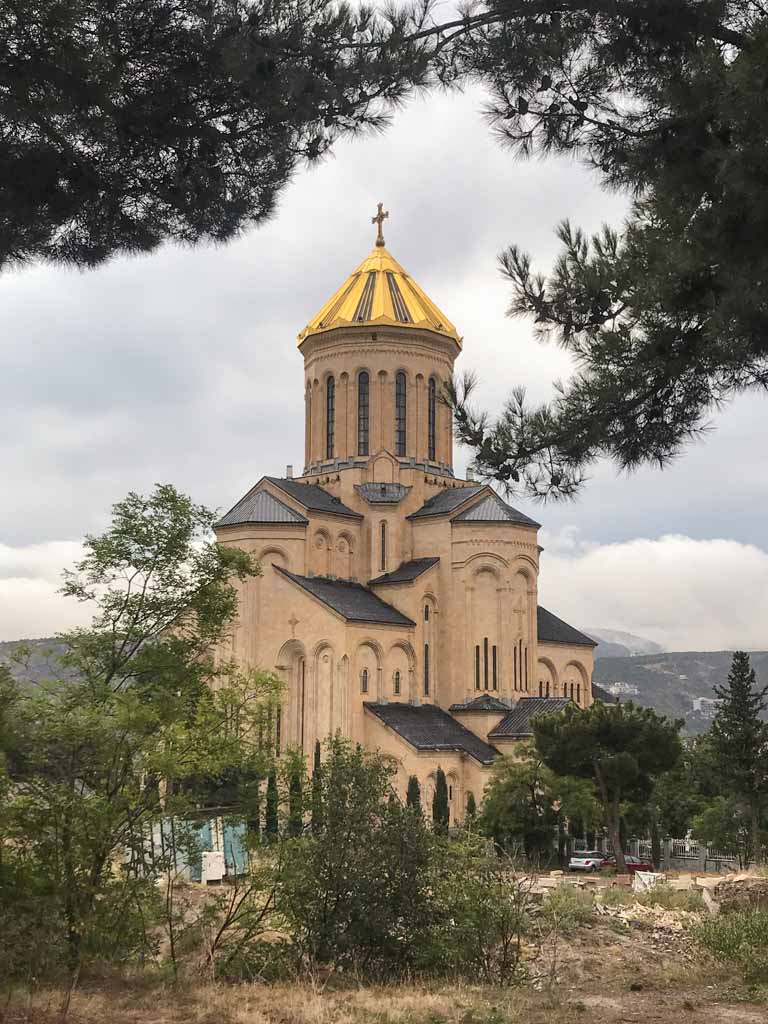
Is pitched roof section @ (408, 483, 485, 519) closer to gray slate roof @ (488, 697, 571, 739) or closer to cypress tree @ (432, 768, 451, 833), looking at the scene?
gray slate roof @ (488, 697, 571, 739)

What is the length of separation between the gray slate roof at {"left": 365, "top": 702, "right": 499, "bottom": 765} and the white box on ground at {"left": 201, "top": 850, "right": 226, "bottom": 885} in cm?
1331

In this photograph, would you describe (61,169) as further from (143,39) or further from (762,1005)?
(762,1005)

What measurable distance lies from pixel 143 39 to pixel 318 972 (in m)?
9.09

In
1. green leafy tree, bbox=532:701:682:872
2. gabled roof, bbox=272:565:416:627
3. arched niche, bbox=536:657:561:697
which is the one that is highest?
gabled roof, bbox=272:565:416:627

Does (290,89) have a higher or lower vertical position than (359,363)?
lower

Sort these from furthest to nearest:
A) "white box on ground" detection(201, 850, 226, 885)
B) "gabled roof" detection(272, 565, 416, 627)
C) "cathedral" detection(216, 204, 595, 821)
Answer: "gabled roof" detection(272, 565, 416, 627) → "cathedral" detection(216, 204, 595, 821) → "white box on ground" detection(201, 850, 226, 885)

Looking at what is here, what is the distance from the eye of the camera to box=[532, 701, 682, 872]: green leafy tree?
30.8 meters

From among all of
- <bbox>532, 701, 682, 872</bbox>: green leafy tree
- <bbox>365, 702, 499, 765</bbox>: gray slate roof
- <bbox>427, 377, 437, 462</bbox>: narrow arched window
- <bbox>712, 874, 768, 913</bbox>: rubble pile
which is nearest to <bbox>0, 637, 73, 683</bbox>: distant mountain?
<bbox>712, 874, 768, 913</bbox>: rubble pile

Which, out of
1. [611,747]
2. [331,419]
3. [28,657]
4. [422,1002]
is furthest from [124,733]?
[331,419]

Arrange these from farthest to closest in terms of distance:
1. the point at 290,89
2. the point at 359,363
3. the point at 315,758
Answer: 1. the point at 359,363
2. the point at 315,758
3. the point at 290,89

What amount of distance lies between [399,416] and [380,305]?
15.0ft

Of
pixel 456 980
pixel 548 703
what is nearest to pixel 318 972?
pixel 456 980

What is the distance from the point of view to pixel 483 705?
133ft

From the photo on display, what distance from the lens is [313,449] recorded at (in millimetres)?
46406
